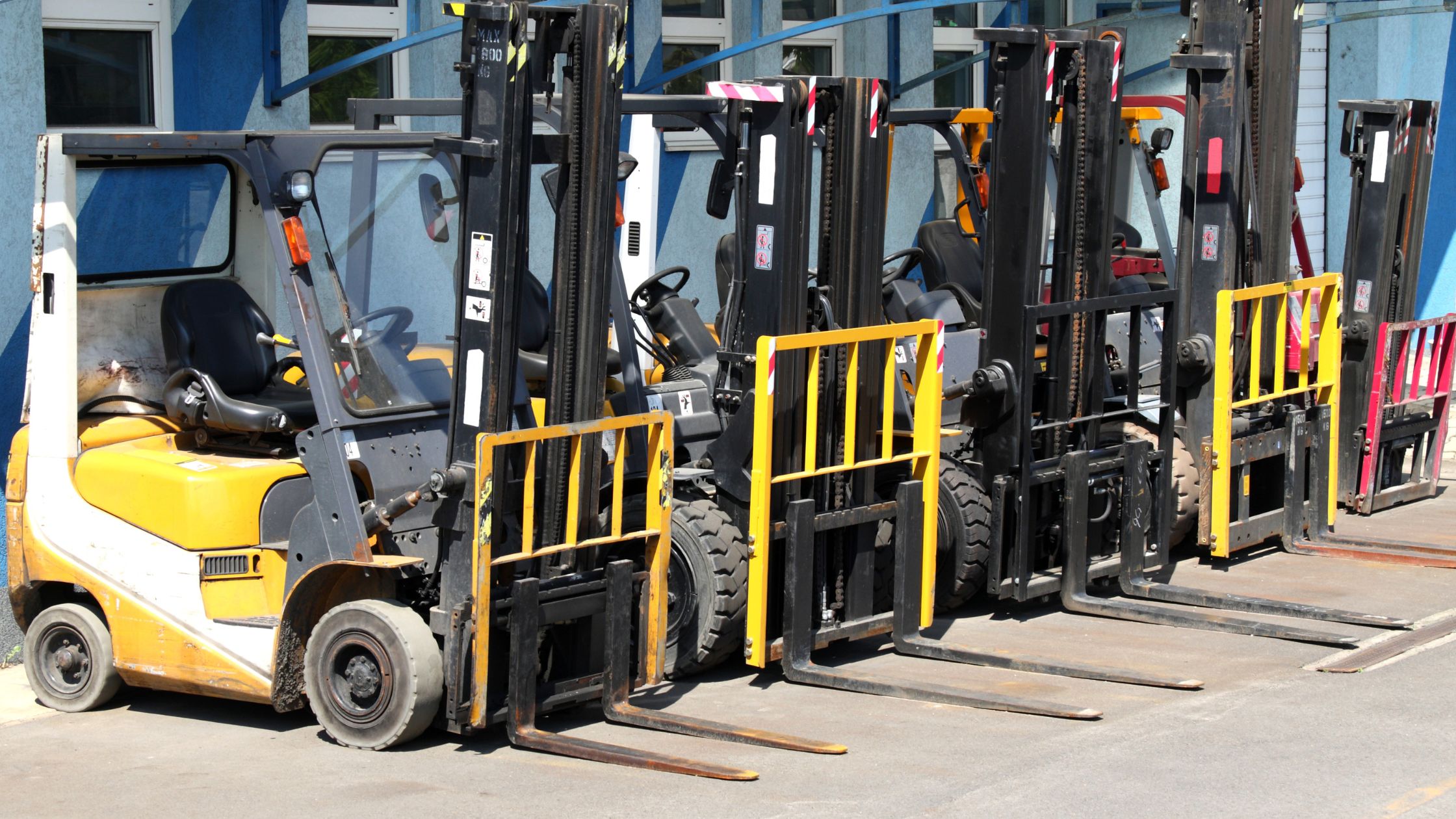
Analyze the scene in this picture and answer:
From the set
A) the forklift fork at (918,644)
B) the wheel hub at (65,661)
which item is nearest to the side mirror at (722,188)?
the forklift fork at (918,644)

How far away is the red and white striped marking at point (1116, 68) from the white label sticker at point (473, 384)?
371 centimetres

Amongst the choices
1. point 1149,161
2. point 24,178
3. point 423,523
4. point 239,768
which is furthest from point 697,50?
point 239,768

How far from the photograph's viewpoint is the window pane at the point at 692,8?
1277 centimetres

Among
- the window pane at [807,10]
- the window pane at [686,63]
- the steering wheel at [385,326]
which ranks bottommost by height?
the steering wheel at [385,326]

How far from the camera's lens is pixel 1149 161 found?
35.4ft

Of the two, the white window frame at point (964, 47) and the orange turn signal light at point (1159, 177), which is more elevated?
the white window frame at point (964, 47)

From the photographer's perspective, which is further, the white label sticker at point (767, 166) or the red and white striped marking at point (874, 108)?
the red and white striped marking at point (874, 108)

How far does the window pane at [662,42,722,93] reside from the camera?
1288cm

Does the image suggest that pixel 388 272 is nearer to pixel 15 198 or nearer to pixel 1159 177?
pixel 15 198

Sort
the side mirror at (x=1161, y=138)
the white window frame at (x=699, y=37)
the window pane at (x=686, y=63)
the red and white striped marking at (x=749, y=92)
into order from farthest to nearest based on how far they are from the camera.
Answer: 1. the window pane at (x=686, y=63)
2. the white window frame at (x=699, y=37)
3. the side mirror at (x=1161, y=138)
4. the red and white striped marking at (x=749, y=92)

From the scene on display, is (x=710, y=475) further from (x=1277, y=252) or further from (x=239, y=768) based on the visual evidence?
(x=1277, y=252)

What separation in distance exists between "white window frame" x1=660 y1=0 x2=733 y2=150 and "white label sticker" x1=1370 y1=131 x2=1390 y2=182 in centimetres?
427

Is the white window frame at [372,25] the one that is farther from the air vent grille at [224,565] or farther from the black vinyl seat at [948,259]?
the air vent grille at [224,565]

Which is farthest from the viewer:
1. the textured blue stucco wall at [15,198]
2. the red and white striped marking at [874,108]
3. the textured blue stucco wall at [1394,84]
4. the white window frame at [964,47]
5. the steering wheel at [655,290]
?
the textured blue stucco wall at [1394,84]
